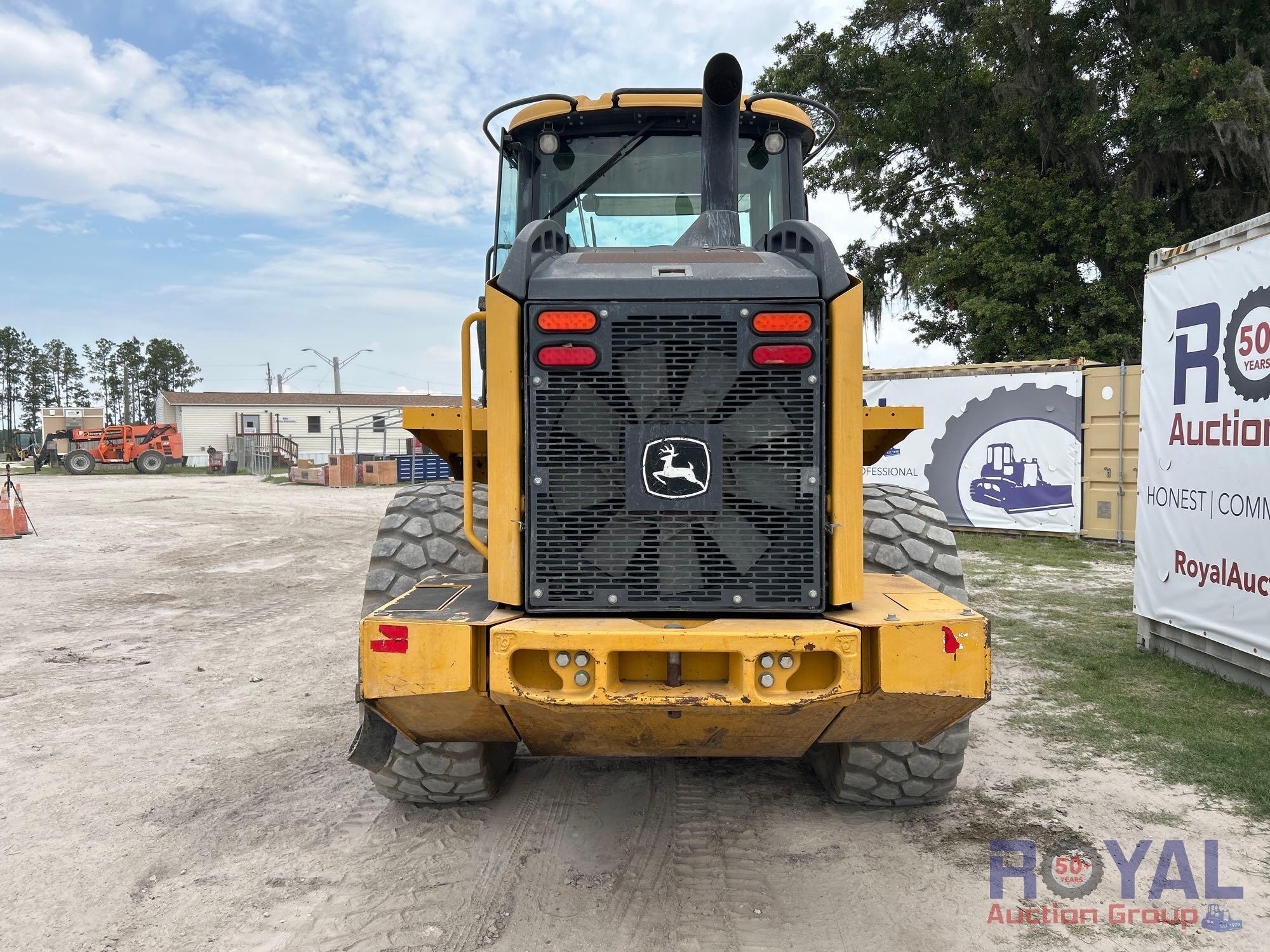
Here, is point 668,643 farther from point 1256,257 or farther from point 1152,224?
point 1152,224

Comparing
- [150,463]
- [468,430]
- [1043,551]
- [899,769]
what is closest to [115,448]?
[150,463]

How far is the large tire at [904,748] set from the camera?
11.3 ft

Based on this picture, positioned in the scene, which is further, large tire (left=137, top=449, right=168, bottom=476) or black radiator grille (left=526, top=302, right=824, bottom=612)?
large tire (left=137, top=449, right=168, bottom=476)

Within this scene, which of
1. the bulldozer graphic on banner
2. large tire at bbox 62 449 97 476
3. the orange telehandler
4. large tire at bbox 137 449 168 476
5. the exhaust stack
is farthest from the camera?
large tire at bbox 137 449 168 476

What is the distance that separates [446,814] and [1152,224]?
17.1 m

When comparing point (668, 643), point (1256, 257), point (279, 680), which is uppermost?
point (1256, 257)

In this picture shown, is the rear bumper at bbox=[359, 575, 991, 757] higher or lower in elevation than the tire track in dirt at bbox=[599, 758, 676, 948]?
higher

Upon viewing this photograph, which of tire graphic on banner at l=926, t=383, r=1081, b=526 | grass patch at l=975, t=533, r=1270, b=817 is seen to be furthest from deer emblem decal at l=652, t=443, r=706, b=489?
tire graphic on banner at l=926, t=383, r=1081, b=526

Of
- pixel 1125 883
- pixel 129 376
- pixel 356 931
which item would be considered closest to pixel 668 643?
pixel 356 931

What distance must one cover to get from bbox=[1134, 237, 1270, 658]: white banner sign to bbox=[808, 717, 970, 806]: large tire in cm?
290

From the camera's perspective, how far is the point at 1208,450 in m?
5.55

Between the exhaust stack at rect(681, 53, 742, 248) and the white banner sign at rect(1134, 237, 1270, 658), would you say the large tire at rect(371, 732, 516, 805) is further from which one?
the white banner sign at rect(1134, 237, 1270, 658)

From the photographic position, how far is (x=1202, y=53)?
597 inches

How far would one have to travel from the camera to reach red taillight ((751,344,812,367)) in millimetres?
2721
